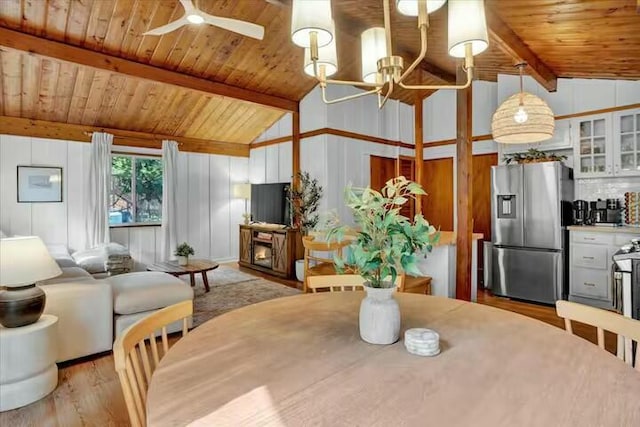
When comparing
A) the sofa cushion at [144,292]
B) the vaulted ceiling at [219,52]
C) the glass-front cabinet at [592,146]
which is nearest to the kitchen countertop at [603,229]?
the glass-front cabinet at [592,146]

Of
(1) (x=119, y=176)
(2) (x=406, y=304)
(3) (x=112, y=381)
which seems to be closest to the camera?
(2) (x=406, y=304)

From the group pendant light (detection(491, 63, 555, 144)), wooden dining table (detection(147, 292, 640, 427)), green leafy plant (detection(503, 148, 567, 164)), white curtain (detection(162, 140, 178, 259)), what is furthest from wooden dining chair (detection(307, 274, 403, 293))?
white curtain (detection(162, 140, 178, 259))

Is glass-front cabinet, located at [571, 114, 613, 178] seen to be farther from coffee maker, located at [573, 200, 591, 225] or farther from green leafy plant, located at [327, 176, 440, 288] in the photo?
green leafy plant, located at [327, 176, 440, 288]

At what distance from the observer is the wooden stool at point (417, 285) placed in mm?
3080

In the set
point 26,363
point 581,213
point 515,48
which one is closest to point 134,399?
point 26,363

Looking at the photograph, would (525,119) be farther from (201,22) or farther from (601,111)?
(201,22)

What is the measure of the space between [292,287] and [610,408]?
4.59 meters

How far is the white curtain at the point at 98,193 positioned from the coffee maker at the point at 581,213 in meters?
6.96

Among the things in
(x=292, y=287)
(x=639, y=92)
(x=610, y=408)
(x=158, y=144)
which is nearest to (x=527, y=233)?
(x=639, y=92)

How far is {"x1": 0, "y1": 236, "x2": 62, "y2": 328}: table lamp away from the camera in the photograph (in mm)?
2135

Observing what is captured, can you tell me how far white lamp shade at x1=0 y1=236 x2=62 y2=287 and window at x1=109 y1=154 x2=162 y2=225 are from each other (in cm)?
440

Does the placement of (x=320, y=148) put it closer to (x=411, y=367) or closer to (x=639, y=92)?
(x=639, y=92)

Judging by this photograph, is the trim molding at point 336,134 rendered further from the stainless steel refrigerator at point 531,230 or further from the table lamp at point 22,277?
the table lamp at point 22,277

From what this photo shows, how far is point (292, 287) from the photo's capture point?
17.2 feet
